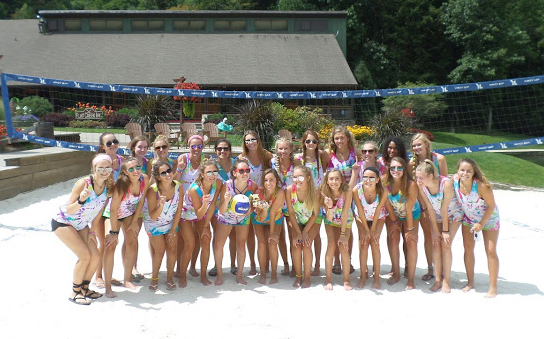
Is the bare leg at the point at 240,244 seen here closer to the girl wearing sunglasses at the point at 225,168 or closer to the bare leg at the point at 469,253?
the girl wearing sunglasses at the point at 225,168

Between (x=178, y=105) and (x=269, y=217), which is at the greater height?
(x=178, y=105)

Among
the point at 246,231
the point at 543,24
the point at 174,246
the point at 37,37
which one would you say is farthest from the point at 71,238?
the point at 543,24

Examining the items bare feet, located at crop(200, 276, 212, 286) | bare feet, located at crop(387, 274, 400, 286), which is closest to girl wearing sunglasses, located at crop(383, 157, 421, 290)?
bare feet, located at crop(387, 274, 400, 286)

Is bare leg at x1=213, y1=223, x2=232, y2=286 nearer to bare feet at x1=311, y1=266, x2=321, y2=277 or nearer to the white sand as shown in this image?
the white sand

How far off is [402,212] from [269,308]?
157cm

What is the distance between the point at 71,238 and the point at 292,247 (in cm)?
198

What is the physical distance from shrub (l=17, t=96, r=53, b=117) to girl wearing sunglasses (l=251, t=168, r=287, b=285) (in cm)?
1798

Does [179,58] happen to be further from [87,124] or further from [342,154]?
[342,154]

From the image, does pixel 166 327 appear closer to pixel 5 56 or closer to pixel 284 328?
pixel 284 328

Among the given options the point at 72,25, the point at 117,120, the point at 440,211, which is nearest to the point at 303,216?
the point at 440,211

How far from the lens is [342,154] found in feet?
16.4

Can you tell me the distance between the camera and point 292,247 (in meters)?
4.50

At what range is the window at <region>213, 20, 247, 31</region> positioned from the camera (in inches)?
1061

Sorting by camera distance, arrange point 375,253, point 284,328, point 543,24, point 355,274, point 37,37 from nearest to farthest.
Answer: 1. point 284,328
2. point 375,253
3. point 355,274
4. point 37,37
5. point 543,24
